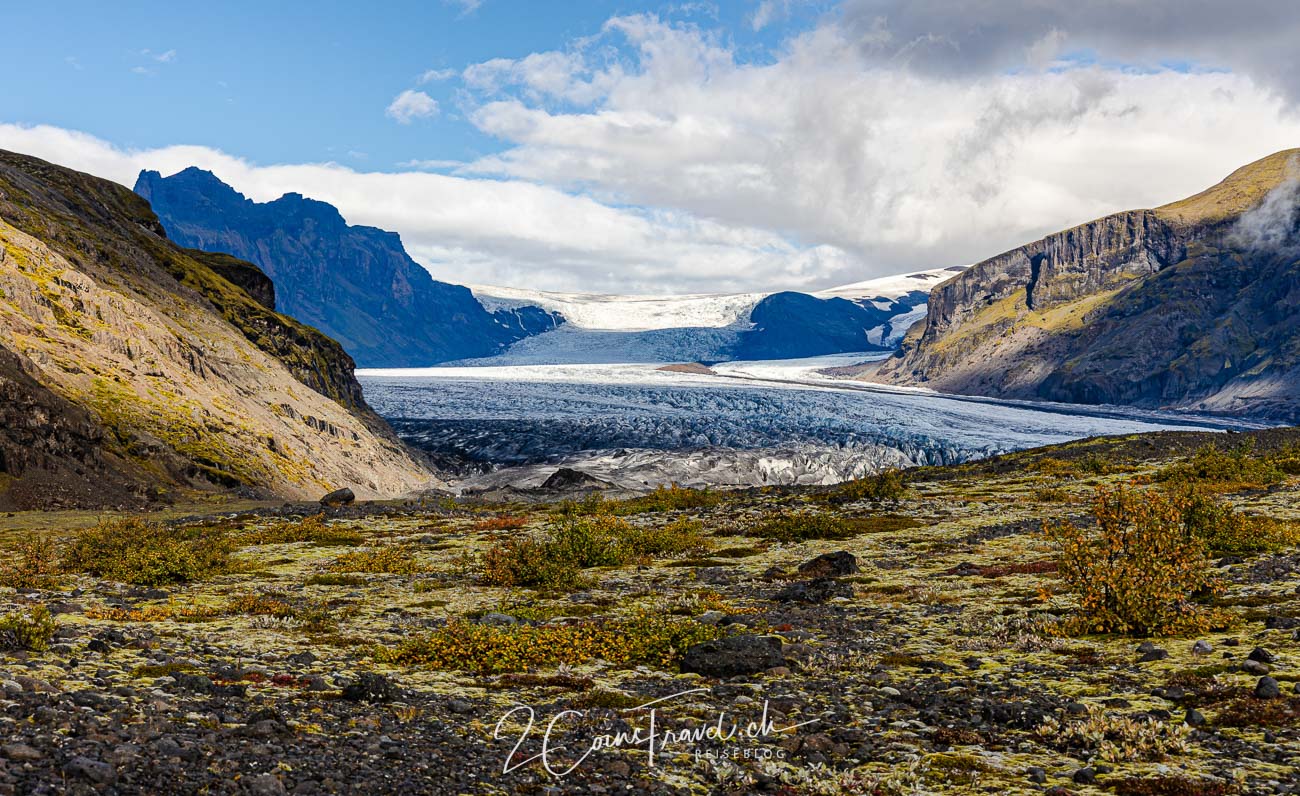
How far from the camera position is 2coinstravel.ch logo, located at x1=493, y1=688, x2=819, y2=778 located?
8016 millimetres

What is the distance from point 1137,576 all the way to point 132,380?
58.4 metres

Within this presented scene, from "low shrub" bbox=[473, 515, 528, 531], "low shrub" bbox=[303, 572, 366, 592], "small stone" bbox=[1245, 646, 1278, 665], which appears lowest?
"low shrub" bbox=[473, 515, 528, 531]

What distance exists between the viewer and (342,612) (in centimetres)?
1551

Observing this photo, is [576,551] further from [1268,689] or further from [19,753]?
[19,753]

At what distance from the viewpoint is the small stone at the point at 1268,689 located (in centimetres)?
865

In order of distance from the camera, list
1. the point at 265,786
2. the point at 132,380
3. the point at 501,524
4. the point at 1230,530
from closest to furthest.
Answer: the point at 265,786
the point at 1230,530
the point at 501,524
the point at 132,380

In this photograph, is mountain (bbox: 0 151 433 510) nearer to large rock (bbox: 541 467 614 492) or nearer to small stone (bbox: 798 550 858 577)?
large rock (bbox: 541 467 614 492)

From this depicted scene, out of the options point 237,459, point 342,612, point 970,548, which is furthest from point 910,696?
point 237,459

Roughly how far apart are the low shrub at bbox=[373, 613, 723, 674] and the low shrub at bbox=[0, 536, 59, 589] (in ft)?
29.8

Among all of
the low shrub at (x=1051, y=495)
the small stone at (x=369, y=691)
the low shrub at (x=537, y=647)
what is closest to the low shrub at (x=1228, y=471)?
the low shrub at (x=1051, y=495)

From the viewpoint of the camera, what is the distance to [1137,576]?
483 inches

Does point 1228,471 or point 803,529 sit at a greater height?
point 1228,471

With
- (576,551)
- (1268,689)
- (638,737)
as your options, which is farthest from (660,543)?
(1268,689)

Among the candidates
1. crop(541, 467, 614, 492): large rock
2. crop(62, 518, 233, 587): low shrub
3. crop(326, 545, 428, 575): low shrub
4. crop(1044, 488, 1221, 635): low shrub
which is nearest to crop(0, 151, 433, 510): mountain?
crop(541, 467, 614, 492): large rock
